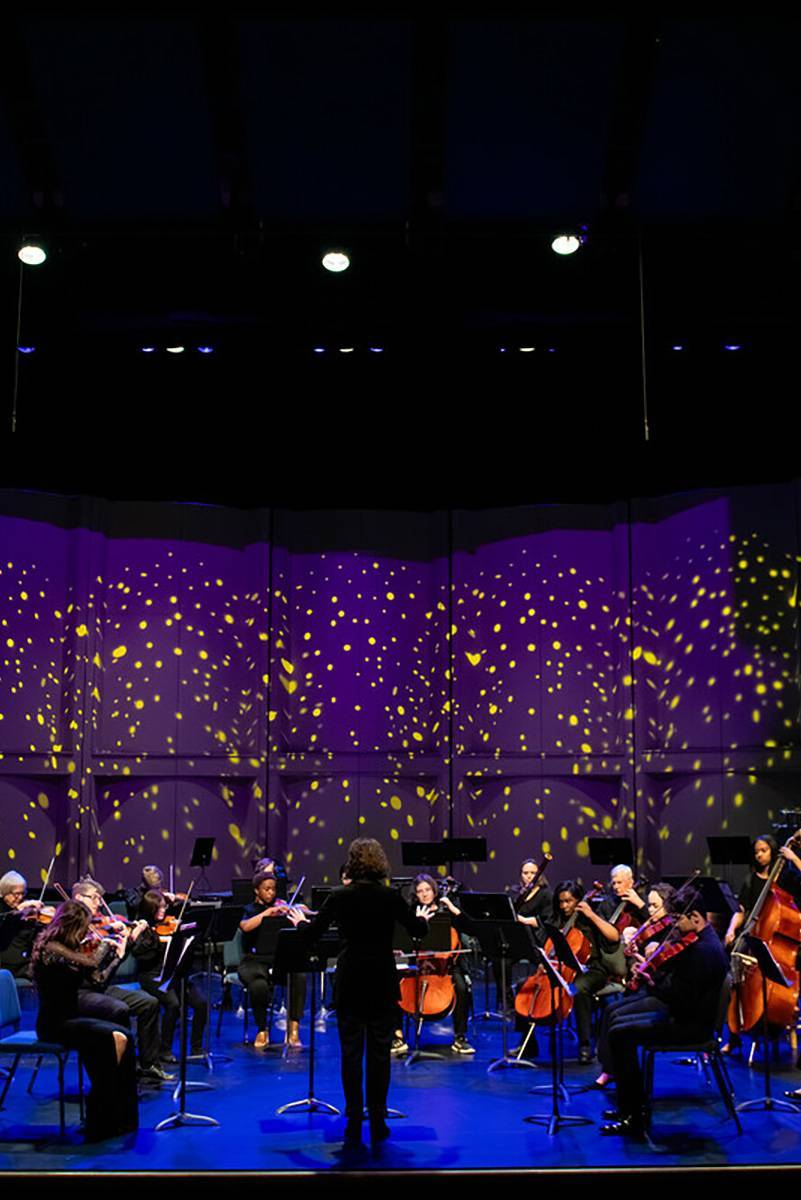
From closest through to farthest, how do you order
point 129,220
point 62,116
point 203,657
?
point 62,116 → point 129,220 → point 203,657

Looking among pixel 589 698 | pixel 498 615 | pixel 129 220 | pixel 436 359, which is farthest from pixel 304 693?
pixel 129 220

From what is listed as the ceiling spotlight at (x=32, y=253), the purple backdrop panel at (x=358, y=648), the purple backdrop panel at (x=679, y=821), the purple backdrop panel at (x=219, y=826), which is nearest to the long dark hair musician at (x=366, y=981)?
the ceiling spotlight at (x=32, y=253)

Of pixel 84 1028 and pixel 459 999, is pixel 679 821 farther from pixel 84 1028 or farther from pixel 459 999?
pixel 84 1028

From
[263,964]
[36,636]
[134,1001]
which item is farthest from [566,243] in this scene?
[36,636]

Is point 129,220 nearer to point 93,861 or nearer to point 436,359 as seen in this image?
point 436,359

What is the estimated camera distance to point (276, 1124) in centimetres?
681

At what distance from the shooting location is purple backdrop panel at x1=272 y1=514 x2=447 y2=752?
1483cm

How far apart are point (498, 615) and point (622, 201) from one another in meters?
6.80

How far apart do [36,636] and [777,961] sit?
31.2 feet

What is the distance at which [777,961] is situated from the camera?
8.06 m

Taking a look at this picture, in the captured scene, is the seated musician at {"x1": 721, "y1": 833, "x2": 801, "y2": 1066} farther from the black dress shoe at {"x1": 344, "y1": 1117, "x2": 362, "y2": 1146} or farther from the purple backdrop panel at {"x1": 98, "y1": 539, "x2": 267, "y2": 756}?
the purple backdrop panel at {"x1": 98, "y1": 539, "x2": 267, "y2": 756}

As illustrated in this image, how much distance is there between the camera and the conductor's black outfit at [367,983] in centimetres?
642

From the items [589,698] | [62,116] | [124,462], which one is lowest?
[589,698]

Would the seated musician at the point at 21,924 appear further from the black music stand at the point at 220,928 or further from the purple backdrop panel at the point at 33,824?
the purple backdrop panel at the point at 33,824
